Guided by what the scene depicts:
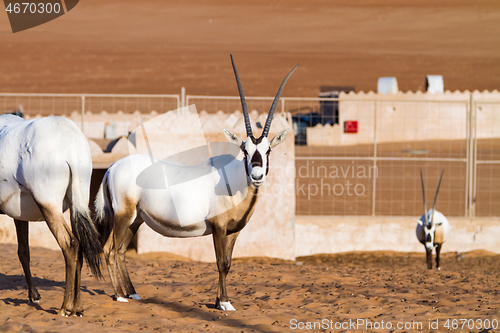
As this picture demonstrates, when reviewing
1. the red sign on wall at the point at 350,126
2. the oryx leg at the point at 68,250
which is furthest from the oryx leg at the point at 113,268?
A: the red sign on wall at the point at 350,126

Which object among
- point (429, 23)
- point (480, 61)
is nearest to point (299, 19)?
point (429, 23)

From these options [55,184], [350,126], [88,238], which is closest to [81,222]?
[88,238]

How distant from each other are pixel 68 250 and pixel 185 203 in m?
1.39

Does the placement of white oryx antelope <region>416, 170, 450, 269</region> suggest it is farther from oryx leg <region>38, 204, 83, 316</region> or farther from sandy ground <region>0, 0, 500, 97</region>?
sandy ground <region>0, 0, 500, 97</region>

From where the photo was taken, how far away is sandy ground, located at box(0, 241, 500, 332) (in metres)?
5.70

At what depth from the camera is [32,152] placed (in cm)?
537

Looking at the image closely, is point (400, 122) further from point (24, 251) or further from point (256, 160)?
point (24, 251)

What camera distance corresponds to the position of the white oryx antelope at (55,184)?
532cm

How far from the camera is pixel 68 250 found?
537 cm

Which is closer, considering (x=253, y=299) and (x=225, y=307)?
(x=225, y=307)

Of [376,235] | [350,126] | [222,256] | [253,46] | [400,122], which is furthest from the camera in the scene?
[253,46]

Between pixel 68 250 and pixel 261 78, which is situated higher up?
pixel 261 78

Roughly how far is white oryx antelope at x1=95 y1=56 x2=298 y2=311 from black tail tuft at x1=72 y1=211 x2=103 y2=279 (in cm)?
93

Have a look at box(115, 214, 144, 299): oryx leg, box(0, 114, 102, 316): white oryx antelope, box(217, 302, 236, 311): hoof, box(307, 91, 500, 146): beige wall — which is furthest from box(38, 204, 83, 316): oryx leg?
box(307, 91, 500, 146): beige wall
